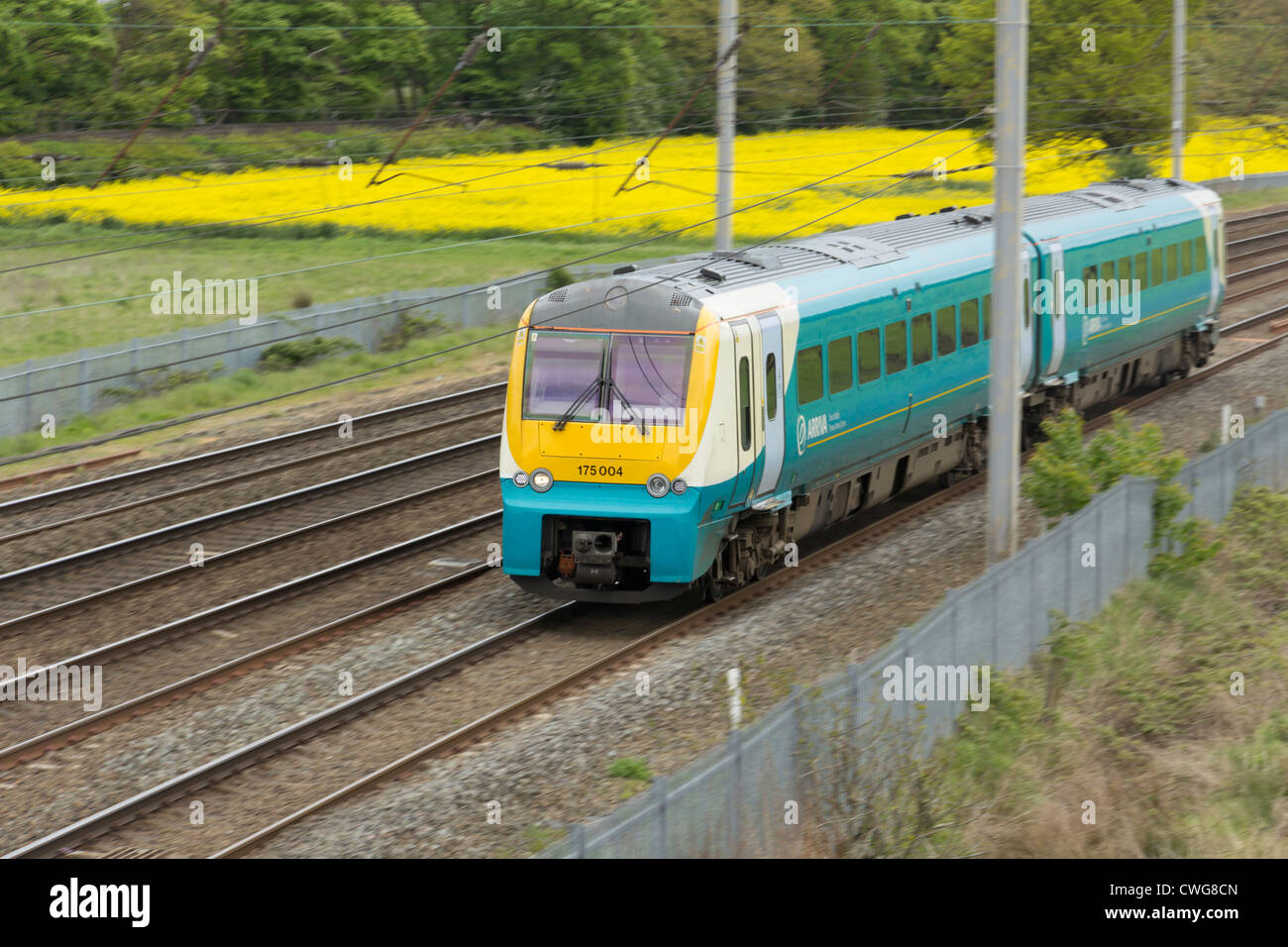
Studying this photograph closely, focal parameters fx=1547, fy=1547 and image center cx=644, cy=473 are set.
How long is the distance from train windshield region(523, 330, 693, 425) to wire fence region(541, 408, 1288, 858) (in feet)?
12.3

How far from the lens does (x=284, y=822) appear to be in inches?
433

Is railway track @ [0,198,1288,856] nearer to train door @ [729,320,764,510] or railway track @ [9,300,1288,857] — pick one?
railway track @ [9,300,1288,857]

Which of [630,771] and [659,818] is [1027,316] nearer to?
[630,771]

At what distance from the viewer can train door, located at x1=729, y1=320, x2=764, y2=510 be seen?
15547 mm

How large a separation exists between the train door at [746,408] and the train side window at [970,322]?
5.65m

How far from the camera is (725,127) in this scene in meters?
20.4

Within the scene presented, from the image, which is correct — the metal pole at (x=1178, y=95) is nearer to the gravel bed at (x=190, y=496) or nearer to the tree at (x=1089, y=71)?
the tree at (x=1089, y=71)

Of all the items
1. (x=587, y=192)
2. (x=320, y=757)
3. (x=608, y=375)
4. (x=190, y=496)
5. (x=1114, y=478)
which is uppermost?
(x=587, y=192)

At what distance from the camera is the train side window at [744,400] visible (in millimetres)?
15594

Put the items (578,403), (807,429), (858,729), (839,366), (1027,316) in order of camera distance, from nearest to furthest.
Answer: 1. (858,729)
2. (578,403)
3. (807,429)
4. (839,366)
5. (1027,316)

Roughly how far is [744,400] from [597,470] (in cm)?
167

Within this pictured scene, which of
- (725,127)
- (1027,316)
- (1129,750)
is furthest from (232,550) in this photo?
(1027,316)

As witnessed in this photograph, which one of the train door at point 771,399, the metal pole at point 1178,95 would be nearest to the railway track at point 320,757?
the train door at point 771,399
